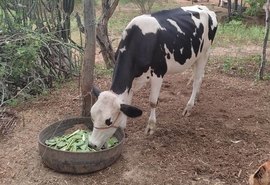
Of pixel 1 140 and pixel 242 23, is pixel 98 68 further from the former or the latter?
pixel 242 23

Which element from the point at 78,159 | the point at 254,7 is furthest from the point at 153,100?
the point at 254,7

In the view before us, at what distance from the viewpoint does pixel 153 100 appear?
483cm

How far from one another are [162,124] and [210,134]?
2.09 ft

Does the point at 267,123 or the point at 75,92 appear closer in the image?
the point at 267,123

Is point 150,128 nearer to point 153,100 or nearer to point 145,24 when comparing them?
point 153,100

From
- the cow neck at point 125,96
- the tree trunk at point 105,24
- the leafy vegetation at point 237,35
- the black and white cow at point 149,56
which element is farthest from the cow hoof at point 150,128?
the leafy vegetation at point 237,35

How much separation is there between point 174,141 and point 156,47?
1.11m

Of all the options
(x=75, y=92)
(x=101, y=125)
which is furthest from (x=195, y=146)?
(x=75, y=92)

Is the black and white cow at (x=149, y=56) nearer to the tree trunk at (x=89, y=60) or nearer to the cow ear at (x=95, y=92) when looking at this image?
the cow ear at (x=95, y=92)

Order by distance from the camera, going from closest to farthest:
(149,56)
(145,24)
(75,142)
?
(75,142) < (149,56) < (145,24)

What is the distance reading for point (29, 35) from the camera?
5.61m

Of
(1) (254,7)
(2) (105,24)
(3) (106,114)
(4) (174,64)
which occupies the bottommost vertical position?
(3) (106,114)

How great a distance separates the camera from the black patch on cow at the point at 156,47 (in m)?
4.45

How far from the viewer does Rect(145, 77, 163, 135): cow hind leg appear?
15.5 feet
